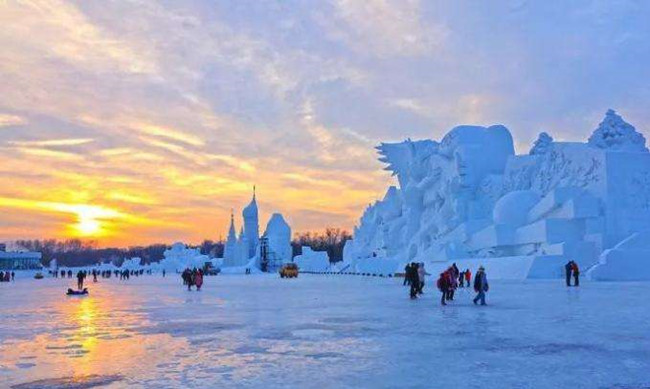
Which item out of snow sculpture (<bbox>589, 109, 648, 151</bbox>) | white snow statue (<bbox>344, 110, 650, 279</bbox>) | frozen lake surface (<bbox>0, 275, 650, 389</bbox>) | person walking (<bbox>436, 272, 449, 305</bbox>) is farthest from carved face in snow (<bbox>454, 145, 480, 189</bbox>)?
frozen lake surface (<bbox>0, 275, 650, 389</bbox>)

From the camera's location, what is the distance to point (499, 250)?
40.3 meters

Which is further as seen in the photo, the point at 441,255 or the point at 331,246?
the point at 331,246

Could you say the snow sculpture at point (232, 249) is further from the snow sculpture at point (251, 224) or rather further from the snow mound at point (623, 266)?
the snow mound at point (623, 266)

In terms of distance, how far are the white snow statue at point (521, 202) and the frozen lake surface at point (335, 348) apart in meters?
20.7

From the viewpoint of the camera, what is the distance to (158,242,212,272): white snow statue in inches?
4445

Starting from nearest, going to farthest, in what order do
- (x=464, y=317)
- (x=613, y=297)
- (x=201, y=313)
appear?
(x=464, y=317) → (x=201, y=313) → (x=613, y=297)

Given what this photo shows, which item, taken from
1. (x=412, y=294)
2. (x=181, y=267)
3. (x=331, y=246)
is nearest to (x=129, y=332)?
(x=412, y=294)

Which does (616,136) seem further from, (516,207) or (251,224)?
(251,224)

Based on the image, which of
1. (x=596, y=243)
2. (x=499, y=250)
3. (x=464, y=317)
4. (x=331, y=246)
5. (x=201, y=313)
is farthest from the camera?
(x=331, y=246)

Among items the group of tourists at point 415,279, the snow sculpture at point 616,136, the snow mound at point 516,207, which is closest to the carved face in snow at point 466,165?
the snow mound at point 516,207

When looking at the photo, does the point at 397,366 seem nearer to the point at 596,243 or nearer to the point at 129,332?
the point at 129,332

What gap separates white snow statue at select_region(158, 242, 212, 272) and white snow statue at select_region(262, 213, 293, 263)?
18369 mm

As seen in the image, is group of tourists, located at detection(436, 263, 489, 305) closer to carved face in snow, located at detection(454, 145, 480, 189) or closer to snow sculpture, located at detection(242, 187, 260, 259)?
carved face in snow, located at detection(454, 145, 480, 189)

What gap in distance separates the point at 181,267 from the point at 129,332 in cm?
10628
